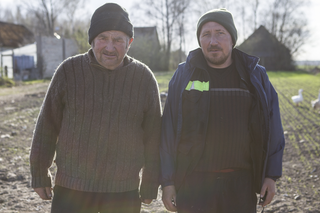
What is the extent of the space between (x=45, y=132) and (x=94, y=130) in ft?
1.20

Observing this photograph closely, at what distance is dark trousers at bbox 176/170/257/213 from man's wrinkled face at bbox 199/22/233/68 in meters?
0.91

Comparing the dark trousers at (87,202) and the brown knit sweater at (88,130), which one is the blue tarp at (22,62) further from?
the dark trousers at (87,202)

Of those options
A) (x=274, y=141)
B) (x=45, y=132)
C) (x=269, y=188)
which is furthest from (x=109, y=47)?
(x=269, y=188)

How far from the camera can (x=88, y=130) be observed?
223 centimetres

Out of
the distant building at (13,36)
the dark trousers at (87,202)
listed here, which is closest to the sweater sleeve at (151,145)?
the dark trousers at (87,202)

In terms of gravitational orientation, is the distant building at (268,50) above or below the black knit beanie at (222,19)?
above

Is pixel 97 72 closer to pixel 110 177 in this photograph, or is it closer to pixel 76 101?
pixel 76 101

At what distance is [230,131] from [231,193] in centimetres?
48

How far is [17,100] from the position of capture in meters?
12.4

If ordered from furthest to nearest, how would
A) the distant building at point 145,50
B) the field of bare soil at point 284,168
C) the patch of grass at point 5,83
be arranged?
1. the distant building at point 145,50
2. the patch of grass at point 5,83
3. the field of bare soil at point 284,168

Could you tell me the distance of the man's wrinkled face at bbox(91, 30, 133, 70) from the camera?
7.28 feet

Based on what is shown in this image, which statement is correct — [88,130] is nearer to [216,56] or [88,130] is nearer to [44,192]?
[44,192]

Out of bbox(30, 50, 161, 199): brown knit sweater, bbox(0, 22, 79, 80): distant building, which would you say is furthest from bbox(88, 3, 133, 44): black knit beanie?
bbox(0, 22, 79, 80): distant building

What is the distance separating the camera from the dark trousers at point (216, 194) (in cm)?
237
